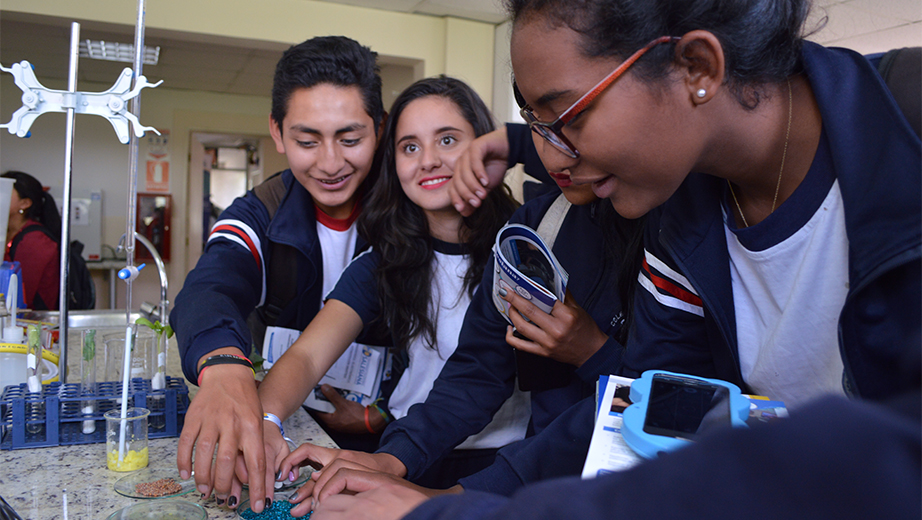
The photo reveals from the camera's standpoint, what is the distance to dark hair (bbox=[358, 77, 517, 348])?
5.26ft

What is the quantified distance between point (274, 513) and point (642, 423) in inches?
25.5

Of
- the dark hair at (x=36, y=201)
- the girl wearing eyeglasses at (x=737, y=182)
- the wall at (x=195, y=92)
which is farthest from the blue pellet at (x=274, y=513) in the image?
the wall at (x=195, y=92)

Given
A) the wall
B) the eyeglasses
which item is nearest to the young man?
the eyeglasses

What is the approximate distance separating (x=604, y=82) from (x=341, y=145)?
1074 mm

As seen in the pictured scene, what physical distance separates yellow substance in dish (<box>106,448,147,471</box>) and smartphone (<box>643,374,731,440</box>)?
0.92m

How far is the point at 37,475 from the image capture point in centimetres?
103

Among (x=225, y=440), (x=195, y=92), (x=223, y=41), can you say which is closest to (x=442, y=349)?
(x=225, y=440)

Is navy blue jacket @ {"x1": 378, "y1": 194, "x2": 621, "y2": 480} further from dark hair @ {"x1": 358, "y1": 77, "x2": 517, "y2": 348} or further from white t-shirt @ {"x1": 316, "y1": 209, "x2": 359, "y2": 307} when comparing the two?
white t-shirt @ {"x1": 316, "y1": 209, "x2": 359, "y2": 307}

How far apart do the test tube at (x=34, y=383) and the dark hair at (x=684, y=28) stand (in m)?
1.16

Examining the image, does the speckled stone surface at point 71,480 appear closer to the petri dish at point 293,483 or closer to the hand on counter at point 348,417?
the petri dish at point 293,483

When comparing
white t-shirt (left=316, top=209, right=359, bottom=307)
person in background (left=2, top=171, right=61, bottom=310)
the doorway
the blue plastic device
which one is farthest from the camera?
the doorway

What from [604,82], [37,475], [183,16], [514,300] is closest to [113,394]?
[37,475]

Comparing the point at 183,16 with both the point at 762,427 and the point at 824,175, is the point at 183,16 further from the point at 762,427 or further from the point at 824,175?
the point at 762,427

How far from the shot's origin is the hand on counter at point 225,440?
3.12ft
